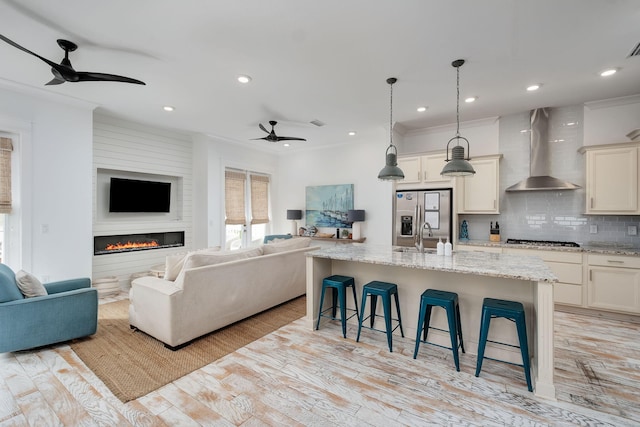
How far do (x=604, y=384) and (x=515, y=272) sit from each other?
47.4 inches

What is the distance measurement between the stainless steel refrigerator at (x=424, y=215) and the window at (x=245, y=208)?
3489mm

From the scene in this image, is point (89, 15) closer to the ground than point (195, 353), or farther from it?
farther from it

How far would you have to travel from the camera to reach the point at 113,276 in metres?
5.10

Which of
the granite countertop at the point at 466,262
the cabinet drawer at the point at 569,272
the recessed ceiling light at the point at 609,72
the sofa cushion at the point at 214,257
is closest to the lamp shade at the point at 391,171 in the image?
the granite countertop at the point at 466,262

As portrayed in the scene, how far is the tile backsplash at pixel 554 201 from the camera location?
4.27 meters

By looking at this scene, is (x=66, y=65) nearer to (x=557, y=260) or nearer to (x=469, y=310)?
(x=469, y=310)

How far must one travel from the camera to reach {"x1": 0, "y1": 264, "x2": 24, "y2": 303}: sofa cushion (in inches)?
107

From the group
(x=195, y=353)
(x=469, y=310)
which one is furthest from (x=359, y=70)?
(x=195, y=353)

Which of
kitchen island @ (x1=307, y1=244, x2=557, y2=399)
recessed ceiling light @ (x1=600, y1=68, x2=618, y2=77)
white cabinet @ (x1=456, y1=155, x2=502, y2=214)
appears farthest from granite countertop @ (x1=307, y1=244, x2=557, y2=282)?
recessed ceiling light @ (x1=600, y1=68, x2=618, y2=77)

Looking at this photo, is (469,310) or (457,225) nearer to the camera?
(469,310)

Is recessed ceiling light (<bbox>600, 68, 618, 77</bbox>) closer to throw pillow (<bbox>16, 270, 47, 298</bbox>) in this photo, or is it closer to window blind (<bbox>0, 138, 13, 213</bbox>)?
throw pillow (<bbox>16, 270, 47, 298</bbox>)

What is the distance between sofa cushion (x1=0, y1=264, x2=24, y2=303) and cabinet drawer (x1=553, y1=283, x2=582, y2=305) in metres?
6.32

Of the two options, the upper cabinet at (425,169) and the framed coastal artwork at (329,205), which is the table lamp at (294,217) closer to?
the framed coastal artwork at (329,205)

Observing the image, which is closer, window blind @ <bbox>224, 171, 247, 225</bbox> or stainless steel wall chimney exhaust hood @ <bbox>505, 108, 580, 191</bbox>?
stainless steel wall chimney exhaust hood @ <bbox>505, 108, 580, 191</bbox>
